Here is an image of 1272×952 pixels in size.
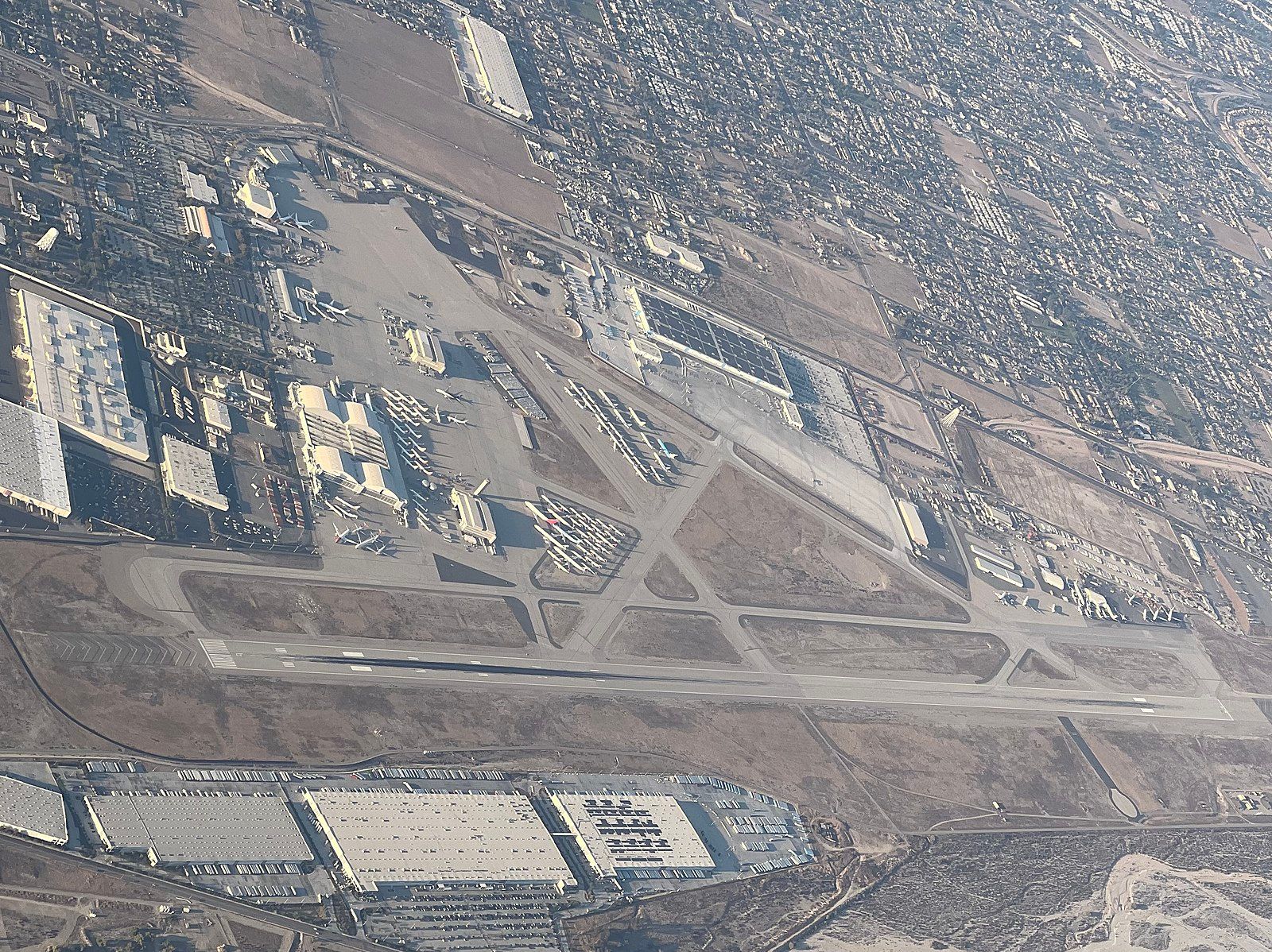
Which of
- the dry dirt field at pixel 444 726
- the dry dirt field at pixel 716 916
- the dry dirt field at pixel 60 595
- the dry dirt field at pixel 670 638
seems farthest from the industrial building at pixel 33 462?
the dry dirt field at pixel 716 916

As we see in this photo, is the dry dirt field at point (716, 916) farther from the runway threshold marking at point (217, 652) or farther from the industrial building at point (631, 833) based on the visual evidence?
the runway threshold marking at point (217, 652)

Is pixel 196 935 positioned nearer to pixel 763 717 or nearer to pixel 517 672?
pixel 517 672

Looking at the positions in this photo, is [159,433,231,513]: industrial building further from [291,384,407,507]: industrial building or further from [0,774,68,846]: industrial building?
[0,774,68,846]: industrial building

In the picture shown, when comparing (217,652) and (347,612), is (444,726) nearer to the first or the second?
(347,612)

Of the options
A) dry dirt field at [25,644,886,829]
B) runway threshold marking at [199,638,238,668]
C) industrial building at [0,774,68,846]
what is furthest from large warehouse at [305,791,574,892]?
industrial building at [0,774,68,846]

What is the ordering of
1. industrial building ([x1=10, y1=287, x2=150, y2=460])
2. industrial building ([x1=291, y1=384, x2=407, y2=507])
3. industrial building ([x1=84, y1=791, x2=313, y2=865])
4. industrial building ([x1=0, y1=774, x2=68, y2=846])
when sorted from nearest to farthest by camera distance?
1. industrial building ([x1=0, y1=774, x2=68, y2=846])
2. industrial building ([x1=84, y1=791, x2=313, y2=865])
3. industrial building ([x1=10, y1=287, x2=150, y2=460])
4. industrial building ([x1=291, y1=384, x2=407, y2=507])

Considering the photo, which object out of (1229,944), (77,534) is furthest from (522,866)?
(1229,944)
